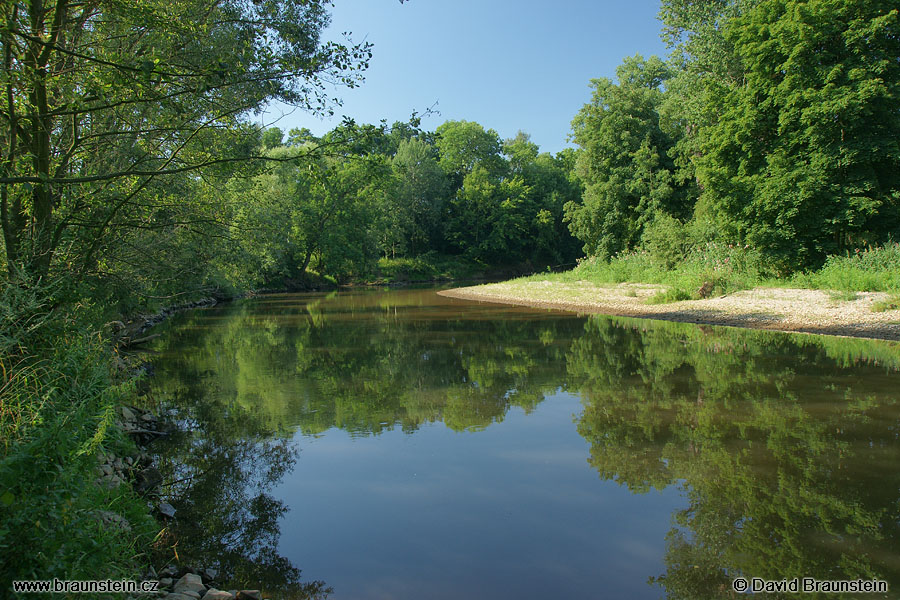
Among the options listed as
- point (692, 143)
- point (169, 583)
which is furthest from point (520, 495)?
point (692, 143)

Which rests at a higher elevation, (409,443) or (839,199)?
(839,199)

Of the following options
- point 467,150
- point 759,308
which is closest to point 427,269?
point 467,150

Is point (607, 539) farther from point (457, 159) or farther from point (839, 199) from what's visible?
point (457, 159)

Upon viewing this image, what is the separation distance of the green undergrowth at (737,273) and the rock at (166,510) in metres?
15.9

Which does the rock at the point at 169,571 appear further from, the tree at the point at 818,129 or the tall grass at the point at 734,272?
the tree at the point at 818,129

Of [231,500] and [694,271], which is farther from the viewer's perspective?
[694,271]

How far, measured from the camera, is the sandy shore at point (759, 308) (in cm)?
1293

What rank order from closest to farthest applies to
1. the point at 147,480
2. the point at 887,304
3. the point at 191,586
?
the point at 191,586, the point at 147,480, the point at 887,304

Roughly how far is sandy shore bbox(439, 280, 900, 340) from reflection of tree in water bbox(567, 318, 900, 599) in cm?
→ 192

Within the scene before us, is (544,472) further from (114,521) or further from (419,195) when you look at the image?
(419,195)

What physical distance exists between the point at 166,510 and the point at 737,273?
2135cm

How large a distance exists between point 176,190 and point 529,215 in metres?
58.9

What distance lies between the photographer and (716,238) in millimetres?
24844

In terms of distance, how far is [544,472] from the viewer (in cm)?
572
